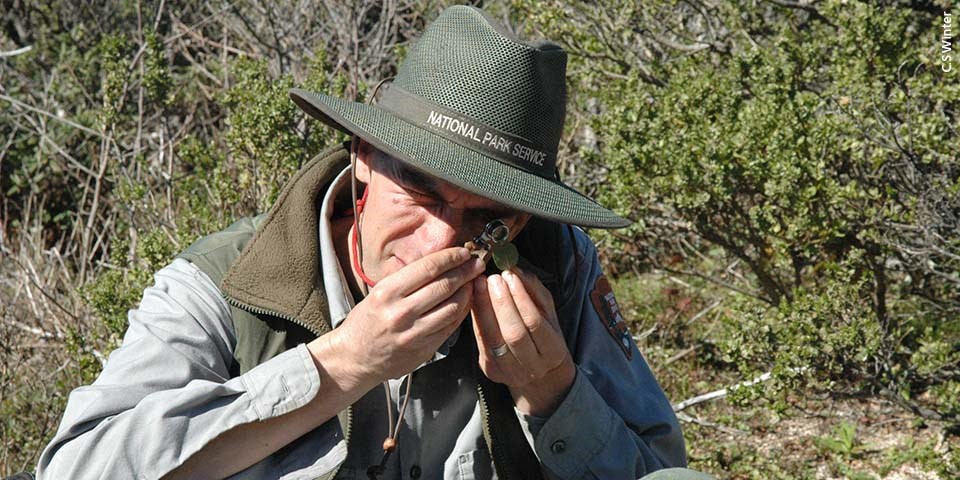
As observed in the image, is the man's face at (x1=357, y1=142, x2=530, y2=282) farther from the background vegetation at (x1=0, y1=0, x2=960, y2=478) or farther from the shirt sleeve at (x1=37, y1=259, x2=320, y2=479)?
the background vegetation at (x1=0, y1=0, x2=960, y2=478)

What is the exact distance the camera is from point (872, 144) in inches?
164

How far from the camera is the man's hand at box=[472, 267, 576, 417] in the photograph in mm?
2316

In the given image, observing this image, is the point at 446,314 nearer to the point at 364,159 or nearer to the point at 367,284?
the point at 367,284

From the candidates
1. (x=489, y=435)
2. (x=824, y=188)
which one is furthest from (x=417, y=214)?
(x=824, y=188)

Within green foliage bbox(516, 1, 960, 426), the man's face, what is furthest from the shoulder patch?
green foliage bbox(516, 1, 960, 426)

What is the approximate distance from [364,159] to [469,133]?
0.31 meters

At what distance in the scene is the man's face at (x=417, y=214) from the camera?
93.7 inches

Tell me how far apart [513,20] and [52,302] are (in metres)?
3.58

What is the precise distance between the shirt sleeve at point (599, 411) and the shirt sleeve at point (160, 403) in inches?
23.6

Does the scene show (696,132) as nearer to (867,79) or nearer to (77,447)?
(867,79)

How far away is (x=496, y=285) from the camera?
7.58 feet

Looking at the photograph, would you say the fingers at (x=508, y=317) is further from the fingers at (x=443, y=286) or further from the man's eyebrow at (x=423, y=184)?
the man's eyebrow at (x=423, y=184)

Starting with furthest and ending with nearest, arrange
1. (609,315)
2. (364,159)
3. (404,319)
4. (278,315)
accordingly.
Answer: (609,315), (364,159), (278,315), (404,319)

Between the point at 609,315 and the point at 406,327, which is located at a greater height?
the point at 406,327
